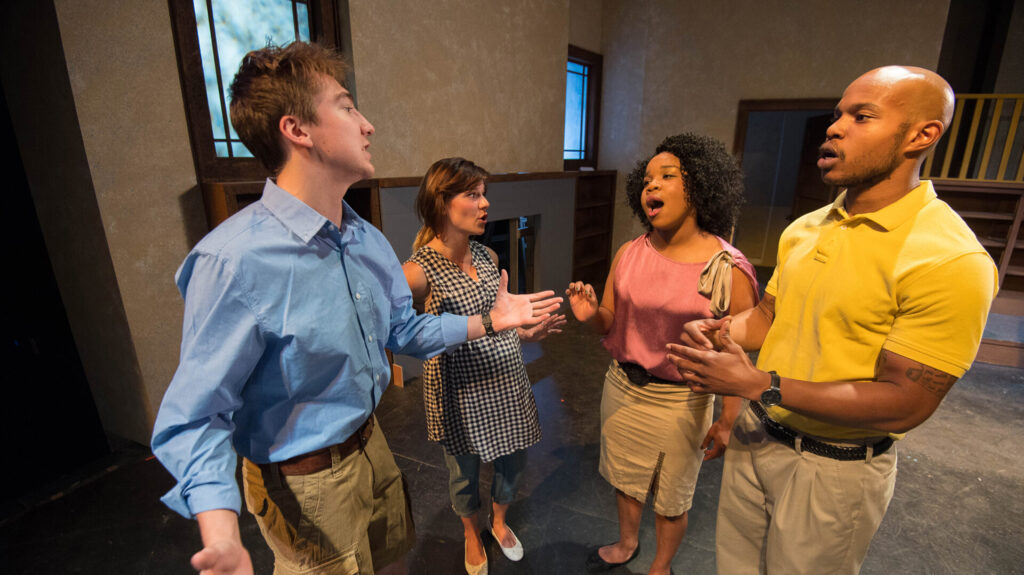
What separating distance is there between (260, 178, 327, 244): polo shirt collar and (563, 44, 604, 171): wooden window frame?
579cm

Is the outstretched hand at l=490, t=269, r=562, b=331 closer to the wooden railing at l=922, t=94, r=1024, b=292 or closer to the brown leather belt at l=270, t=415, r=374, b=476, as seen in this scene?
the brown leather belt at l=270, t=415, r=374, b=476

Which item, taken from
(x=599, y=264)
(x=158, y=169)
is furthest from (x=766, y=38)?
(x=158, y=169)

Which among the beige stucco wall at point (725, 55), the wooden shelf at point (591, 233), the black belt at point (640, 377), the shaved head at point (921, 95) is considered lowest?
the wooden shelf at point (591, 233)

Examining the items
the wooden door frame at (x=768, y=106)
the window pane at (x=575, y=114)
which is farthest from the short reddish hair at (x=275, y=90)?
the window pane at (x=575, y=114)

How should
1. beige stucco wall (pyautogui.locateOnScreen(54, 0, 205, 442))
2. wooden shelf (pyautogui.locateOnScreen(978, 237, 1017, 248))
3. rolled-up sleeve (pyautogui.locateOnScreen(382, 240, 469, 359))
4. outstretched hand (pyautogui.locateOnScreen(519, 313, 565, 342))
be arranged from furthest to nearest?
wooden shelf (pyautogui.locateOnScreen(978, 237, 1017, 248)) < beige stucco wall (pyautogui.locateOnScreen(54, 0, 205, 442)) < outstretched hand (pyautogui.locateOnScreen(519, 313, 565, 342)) < rolled-up sleeve (pyautogui.locateOnScreen(382, 240, 469, 359))

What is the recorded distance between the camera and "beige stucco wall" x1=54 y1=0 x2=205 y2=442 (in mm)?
2311

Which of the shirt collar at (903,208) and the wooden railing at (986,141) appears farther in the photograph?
the wooden railing at (986,141)

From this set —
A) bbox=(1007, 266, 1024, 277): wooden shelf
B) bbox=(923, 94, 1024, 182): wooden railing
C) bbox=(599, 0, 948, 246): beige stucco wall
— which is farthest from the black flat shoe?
bbox=(1007, 266, 1024, 277): wooden shelf

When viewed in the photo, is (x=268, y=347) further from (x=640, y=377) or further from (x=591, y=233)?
(x=591, y=233)

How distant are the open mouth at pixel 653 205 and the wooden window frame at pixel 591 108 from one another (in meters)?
4.99

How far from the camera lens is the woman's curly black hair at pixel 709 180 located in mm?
1715

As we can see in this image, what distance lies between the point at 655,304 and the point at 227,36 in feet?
9.58

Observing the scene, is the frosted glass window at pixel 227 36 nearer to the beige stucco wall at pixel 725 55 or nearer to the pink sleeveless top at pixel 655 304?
the pink sleeveless top at pixel 655 304

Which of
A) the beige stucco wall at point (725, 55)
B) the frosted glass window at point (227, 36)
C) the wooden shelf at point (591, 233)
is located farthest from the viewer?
the wooden shelf at point (591, 233)
